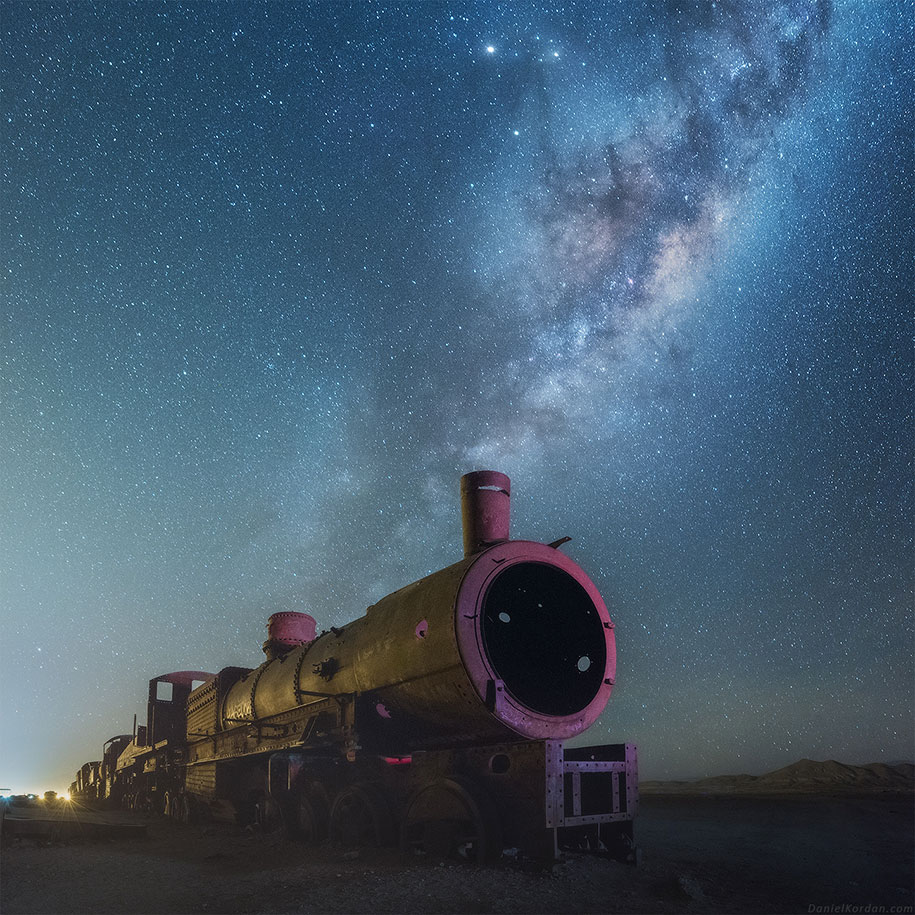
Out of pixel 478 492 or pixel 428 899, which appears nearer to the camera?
pixel 428 899

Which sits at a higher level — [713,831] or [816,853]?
[816,853]

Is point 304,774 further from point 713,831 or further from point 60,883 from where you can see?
point 713,831

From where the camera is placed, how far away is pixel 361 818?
767 cm

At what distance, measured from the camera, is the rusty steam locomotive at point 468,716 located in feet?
20.7

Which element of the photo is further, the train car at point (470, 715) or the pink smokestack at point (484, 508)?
the pink smokestack at point (484, 508)

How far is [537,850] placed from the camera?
235 inches

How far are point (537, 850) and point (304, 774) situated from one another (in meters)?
3.63

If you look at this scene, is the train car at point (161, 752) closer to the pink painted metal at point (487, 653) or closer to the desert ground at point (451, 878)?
the desert ground at point (451, 878)

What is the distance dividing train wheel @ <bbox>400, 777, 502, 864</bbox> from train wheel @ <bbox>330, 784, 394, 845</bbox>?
462 millimetres

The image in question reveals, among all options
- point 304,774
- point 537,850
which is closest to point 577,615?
point 537,850

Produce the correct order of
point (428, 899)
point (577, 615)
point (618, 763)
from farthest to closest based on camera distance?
point (577, 615), point (618, 763), point (428, 899)

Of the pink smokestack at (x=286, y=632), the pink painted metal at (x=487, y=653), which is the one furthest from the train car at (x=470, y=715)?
the pink smokestack at (x=286, y=632)

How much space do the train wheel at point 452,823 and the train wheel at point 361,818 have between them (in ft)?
1.52

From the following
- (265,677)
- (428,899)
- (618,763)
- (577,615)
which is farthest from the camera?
(265,677)
